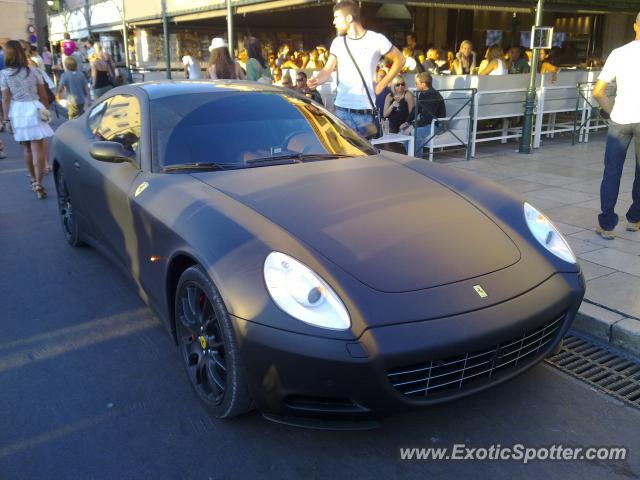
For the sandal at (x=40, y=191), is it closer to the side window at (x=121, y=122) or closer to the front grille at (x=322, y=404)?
the side window at (x=121, y=122)

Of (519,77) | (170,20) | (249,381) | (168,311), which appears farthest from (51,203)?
(170,20)

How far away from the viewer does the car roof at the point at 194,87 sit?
3.91 meters

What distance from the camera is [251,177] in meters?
3.27

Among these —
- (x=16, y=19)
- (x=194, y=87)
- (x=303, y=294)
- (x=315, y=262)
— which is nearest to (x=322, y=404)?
(x=303, y=294)

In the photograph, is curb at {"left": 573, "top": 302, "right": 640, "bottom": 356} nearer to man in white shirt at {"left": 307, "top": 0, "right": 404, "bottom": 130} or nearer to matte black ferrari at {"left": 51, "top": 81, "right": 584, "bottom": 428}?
matte black ferrari at {"left": 51, "top": 81, "right": 584, "bottom": 428}

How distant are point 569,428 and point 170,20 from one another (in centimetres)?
1813

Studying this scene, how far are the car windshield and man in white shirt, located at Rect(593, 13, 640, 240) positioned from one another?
225cm

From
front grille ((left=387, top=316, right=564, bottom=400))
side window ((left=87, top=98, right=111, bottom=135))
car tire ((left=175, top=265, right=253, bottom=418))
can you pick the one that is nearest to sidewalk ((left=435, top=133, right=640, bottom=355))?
front grille ((left=387, top=316, right=564, bottom=400))

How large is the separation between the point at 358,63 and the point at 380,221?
3319 millimetres

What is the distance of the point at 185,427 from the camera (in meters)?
2.75

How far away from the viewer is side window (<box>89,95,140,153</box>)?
3.80 metres

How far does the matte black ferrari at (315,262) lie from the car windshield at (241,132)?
1 cm

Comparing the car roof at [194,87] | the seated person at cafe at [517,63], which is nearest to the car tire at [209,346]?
the car roof at [194,87]

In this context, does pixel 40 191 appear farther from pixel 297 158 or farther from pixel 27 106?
pixel 297 158
